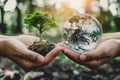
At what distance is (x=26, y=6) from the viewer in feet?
5.87

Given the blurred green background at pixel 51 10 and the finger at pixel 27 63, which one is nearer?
the finger at pixel 27 63

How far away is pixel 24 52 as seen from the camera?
54.4 inches

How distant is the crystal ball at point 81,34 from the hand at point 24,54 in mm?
69

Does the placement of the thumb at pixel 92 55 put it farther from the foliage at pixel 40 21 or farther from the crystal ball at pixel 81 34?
the foliage at pixel 40 21

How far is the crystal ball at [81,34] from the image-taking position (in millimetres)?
1375

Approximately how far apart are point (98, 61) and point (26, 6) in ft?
1.63

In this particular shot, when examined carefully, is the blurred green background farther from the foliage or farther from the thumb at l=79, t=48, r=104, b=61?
the thumb at l=79, t=48, r=104, b=61

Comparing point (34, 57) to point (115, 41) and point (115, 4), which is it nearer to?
point (115, 41)

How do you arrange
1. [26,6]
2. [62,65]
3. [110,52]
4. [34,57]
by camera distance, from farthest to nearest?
[62,65] < [26,6] < [110,52] < [34,57]

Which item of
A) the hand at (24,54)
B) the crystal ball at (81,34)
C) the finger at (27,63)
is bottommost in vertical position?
the finger at (27,63)

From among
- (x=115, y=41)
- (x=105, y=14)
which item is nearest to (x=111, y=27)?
(x=105, y=14)

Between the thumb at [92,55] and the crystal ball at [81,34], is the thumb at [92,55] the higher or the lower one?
the lower one

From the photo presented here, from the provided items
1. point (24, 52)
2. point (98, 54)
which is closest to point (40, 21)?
point (24, 52)

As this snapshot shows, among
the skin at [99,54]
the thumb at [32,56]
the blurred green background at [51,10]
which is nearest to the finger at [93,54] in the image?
the skin at [99,54]
